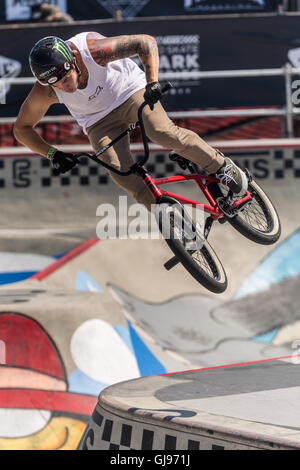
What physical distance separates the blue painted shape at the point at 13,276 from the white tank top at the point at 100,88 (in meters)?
3.99

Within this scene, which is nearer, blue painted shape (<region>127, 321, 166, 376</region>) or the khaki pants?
the khaki pants

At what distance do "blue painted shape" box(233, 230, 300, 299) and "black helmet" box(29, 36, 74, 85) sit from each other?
507cm

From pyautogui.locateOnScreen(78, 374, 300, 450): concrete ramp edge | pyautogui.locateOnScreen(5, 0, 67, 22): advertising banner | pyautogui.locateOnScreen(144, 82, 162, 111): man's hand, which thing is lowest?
pyautogui.locateOnScreen(78, 374, 300, 450): concrete ramp edge

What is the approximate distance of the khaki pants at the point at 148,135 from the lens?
609 centimetres

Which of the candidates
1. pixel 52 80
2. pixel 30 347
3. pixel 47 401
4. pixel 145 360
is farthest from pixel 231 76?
pixel 47 401

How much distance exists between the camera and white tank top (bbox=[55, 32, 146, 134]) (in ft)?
19.8

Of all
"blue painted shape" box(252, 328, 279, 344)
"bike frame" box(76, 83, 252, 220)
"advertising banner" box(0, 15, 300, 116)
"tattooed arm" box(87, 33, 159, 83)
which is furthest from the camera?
"blue painted shape" box(252, 328, 279, 344)

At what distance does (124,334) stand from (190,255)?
376 cm

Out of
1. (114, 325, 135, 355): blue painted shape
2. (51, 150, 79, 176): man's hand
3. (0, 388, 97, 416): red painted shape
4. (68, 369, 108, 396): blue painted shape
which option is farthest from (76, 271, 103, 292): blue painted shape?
(51, 150, 79, 176): man's hand

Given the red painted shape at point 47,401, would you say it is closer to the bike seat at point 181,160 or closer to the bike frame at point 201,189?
the bike frame at point 201,189

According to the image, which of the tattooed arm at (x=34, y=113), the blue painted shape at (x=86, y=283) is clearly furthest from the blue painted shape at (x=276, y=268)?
the tattooed arm at (x=34, y=113)

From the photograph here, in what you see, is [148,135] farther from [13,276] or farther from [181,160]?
[13,276]

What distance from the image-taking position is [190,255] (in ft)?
20.0

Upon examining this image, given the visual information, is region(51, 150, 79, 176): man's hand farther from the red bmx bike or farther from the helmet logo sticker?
the helmet logo sticker
